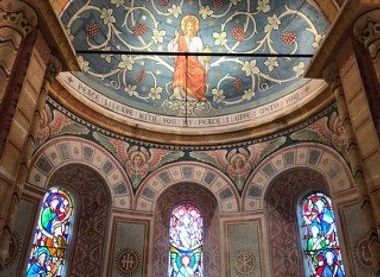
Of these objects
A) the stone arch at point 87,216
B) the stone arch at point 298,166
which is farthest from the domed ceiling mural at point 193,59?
the stone arch at point 87,216

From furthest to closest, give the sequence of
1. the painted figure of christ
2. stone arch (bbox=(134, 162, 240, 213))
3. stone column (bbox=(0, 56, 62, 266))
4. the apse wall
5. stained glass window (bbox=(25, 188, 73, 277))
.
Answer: the painted figure of christ, stone arch (bbox=(134, 162, 240, 213)), stained glass window (bbox=(25, 188, 73, 277)), the apse wall, stone column (bbox=(0, 56, 62, 266))

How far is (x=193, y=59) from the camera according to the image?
1087 centimetres

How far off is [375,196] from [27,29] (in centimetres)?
488

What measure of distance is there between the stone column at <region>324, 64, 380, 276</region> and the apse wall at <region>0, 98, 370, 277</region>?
2.63 metres

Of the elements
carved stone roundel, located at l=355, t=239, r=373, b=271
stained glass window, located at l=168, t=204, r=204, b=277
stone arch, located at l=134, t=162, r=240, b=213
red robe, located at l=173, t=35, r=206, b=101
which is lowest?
carved stone roundel, located at l=355, t=239, r=373, b=271

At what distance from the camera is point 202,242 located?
9.52 m

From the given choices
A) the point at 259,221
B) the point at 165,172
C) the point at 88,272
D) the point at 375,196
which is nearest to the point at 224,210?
the point at 259,221

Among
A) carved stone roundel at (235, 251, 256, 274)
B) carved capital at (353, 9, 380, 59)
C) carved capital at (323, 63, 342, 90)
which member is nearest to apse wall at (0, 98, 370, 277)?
carved stone roundel at (235, 251, 256, 274)

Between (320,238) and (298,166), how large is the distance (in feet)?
5.41

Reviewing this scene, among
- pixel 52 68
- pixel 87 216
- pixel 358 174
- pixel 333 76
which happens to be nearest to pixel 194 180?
pixel 87 216

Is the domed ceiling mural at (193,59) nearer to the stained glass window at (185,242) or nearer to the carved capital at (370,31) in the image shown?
the stained glass window at (185,242)

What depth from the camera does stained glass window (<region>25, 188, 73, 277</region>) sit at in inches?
316

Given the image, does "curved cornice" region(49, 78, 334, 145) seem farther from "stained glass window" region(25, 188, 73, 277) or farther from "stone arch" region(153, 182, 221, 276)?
"stained glass window" region(25, 188, 73, 277)

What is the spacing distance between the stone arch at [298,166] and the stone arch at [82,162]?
290 cm
